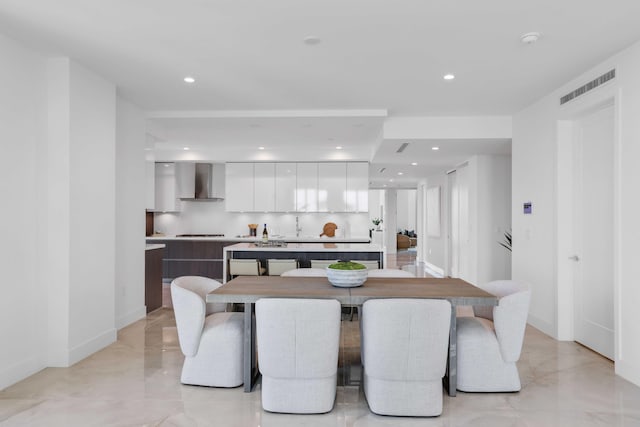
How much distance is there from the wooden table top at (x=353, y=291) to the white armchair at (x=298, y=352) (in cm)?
29

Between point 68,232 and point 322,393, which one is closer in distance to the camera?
point 322,393

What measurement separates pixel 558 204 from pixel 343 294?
112 inches

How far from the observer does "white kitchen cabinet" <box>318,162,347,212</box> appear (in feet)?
27.8

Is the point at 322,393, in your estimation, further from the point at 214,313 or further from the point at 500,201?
the point at 500,201

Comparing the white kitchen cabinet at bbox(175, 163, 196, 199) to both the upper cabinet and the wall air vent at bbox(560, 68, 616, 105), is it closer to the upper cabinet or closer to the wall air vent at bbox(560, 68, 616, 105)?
the upper cabinet

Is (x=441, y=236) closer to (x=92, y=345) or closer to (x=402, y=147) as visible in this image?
(x=402, y=147)

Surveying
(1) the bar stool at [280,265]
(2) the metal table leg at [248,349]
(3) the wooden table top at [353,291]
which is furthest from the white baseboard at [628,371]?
(1) the bar stool at [280,265]

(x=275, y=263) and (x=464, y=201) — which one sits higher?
(x=464, y=201)

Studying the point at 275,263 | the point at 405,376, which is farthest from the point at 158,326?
the point at 405,376

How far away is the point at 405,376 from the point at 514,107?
399 cm

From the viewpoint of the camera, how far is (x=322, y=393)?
2742 millimetres

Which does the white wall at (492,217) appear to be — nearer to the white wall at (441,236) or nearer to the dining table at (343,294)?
the white wall at (441,236)

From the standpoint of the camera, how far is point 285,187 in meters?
8.52

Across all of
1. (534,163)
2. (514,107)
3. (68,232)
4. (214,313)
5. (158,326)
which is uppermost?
(514,107)
